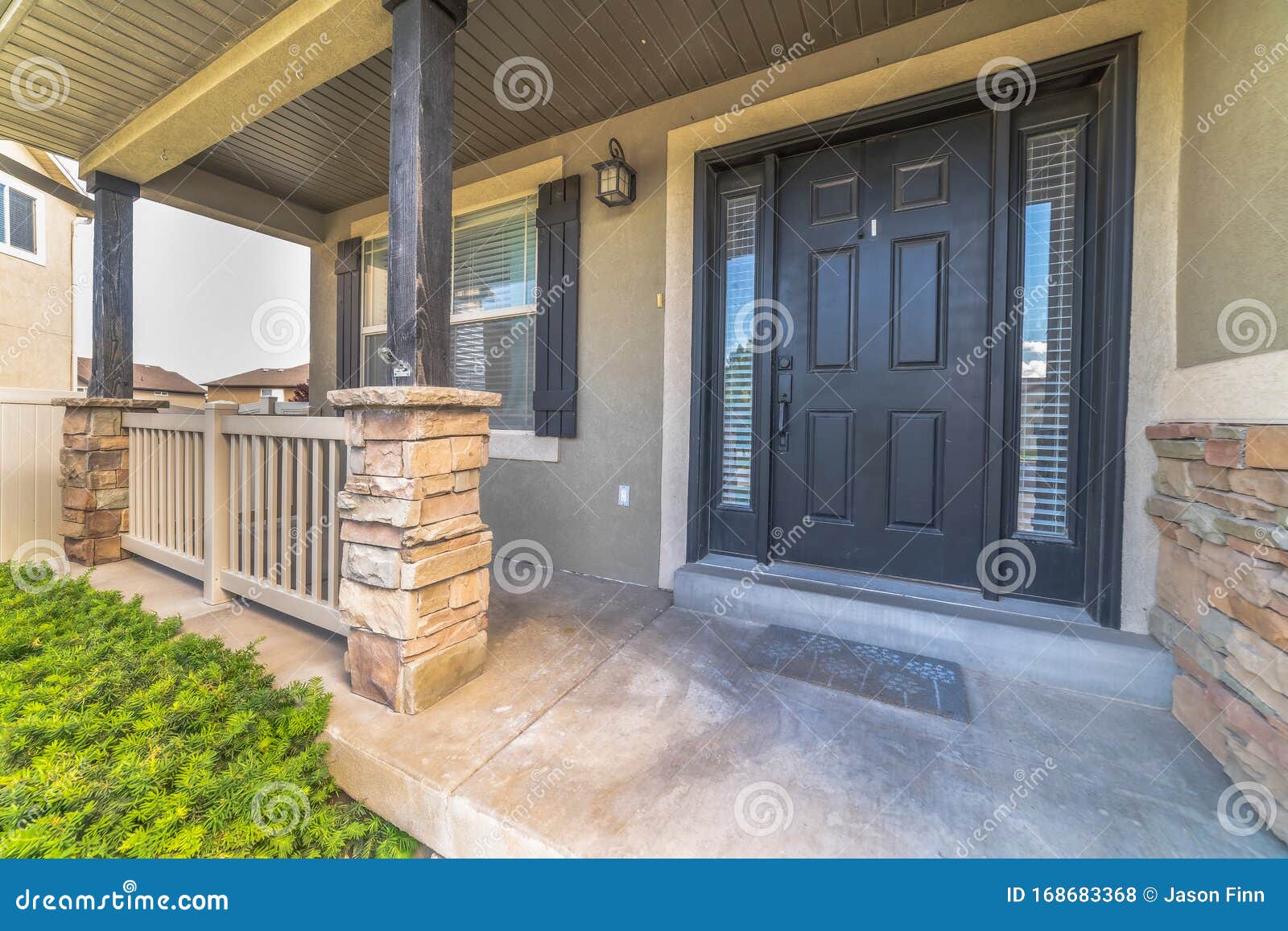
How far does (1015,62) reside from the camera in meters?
1.91

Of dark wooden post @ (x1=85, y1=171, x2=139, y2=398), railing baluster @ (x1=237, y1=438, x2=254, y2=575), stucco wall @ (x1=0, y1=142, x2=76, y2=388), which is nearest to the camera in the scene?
railing baluster @ (x1=237, y1=438, x2=254, y2=575)

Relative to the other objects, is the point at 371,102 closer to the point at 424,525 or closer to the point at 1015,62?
the point at 424,525

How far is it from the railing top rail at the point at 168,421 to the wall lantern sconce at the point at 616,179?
2233 millimetres

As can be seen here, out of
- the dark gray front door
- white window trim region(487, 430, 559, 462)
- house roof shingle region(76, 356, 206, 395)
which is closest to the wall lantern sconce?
the dark gray front door

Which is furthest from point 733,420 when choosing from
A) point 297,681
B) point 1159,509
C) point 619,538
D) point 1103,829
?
point 297,681

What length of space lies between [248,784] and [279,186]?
4.26 m

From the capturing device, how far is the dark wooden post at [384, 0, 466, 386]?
162 cm

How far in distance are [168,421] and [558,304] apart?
212 cm

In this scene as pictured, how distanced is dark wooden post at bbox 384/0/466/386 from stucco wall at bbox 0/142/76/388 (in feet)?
27.9

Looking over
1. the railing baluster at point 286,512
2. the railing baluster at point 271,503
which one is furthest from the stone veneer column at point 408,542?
the railing baluster at point 271,503

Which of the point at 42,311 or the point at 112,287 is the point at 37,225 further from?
the point at 112,287

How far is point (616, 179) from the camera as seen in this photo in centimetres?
264

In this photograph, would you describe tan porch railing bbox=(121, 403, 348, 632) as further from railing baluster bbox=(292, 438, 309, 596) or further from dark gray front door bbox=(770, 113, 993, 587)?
dark gray front door bbox=(770, 113, 993, 587)

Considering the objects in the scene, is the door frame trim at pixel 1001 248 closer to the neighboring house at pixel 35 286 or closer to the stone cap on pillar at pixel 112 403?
the stone cap on pillar at pixel 112 403
